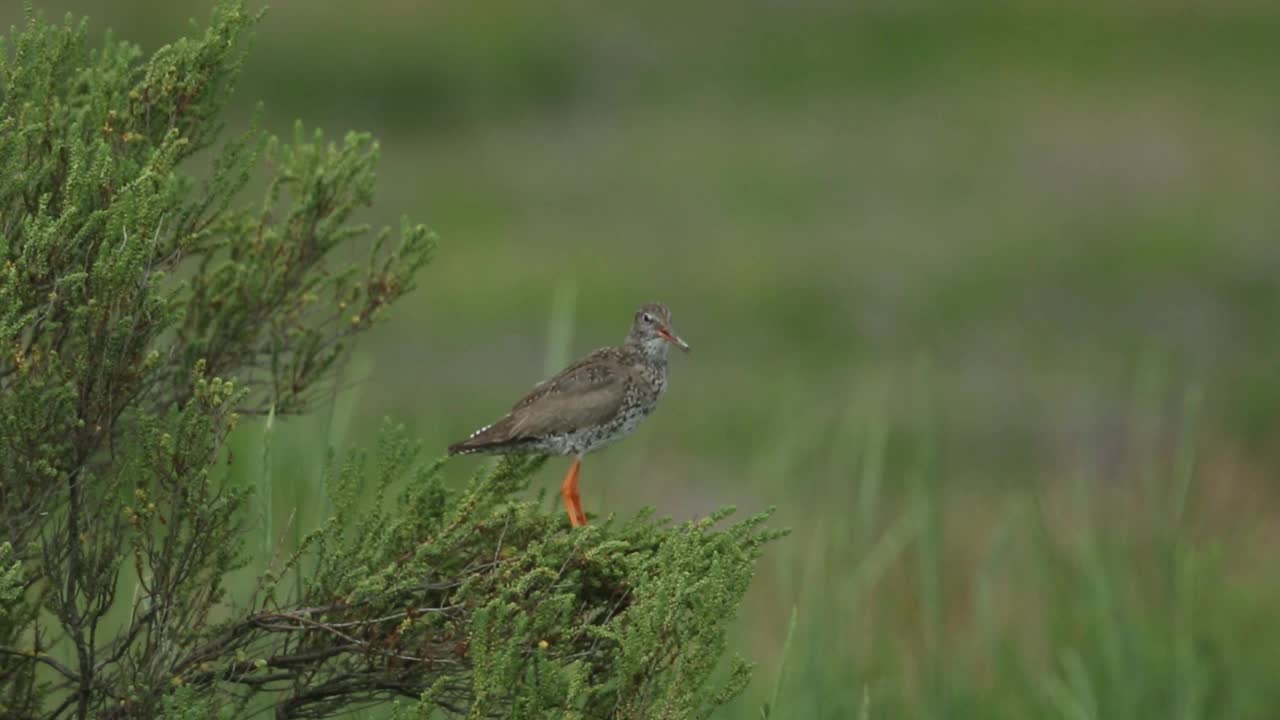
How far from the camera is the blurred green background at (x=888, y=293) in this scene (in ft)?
32.1

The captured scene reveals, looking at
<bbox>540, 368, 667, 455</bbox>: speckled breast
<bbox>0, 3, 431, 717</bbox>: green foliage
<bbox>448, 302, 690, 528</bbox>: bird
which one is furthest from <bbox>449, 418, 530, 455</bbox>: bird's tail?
<bbox>0, 3, 431, 717</bbox>: green foliage

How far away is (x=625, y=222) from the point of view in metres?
31.4

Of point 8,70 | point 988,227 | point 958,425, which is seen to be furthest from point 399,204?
point 8,70

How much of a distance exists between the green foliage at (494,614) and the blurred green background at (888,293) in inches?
20.6

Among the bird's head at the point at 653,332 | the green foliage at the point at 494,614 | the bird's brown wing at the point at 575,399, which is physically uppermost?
the bird's head at the point at 653,332

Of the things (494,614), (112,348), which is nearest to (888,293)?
(494,614)

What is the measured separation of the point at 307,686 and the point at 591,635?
0.90 meters

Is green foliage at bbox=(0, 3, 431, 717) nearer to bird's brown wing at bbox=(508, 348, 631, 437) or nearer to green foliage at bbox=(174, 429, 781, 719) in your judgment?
green foliage at bbox=(174, 429, 781, 719)

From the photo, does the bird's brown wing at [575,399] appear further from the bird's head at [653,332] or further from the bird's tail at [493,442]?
the bird's head at [653,332]

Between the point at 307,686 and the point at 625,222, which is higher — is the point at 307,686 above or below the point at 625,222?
below

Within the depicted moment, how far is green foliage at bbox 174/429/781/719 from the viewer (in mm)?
5863

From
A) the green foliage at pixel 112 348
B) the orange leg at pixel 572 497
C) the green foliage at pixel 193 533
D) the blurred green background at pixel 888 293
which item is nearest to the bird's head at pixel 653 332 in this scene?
the orange leg at pixel 572 497

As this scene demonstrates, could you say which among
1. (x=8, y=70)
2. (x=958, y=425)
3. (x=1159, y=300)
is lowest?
(x=8, y=70)

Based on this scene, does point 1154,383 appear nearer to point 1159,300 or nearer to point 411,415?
point 411,415
